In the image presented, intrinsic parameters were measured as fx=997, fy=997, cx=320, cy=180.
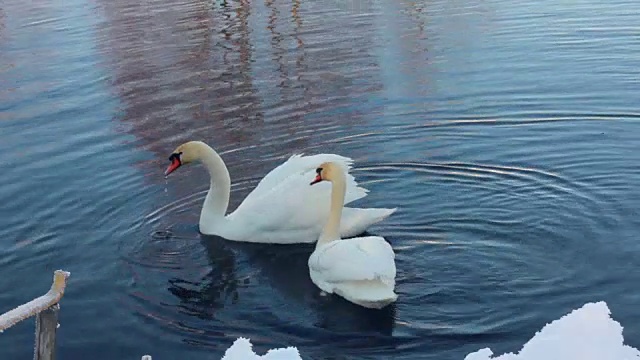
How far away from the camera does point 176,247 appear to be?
28.3ft

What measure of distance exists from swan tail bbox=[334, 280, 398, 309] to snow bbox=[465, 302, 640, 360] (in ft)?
13.6

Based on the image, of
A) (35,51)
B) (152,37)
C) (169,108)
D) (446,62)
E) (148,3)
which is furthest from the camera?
(148,3)

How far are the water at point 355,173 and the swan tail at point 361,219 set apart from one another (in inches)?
7.6

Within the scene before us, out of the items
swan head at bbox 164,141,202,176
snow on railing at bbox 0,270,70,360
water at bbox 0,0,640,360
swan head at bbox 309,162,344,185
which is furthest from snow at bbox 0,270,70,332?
swan head at bbox 164,141,202,176

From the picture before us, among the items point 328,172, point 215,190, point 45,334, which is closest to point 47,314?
point 45,334

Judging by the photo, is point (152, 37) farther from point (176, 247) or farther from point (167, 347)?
point (167, 347)

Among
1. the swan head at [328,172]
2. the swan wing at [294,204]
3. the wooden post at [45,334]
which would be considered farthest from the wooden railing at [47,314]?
the swan wing at [294,204]

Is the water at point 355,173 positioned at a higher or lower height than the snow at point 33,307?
lower

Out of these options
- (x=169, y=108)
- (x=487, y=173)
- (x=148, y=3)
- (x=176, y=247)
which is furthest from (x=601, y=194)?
(x=148, y=3)

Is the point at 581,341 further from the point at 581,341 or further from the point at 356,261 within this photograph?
the point at 356,261

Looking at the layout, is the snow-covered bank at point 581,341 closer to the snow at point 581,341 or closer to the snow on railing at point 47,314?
the snow at point 581,341

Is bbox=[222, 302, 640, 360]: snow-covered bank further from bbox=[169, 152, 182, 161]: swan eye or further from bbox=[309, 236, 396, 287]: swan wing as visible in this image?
bbox=[169, 152, 182, 161]: swan eye

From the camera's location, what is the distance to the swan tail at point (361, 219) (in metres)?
8.40

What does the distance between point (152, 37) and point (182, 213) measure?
38.7ft
